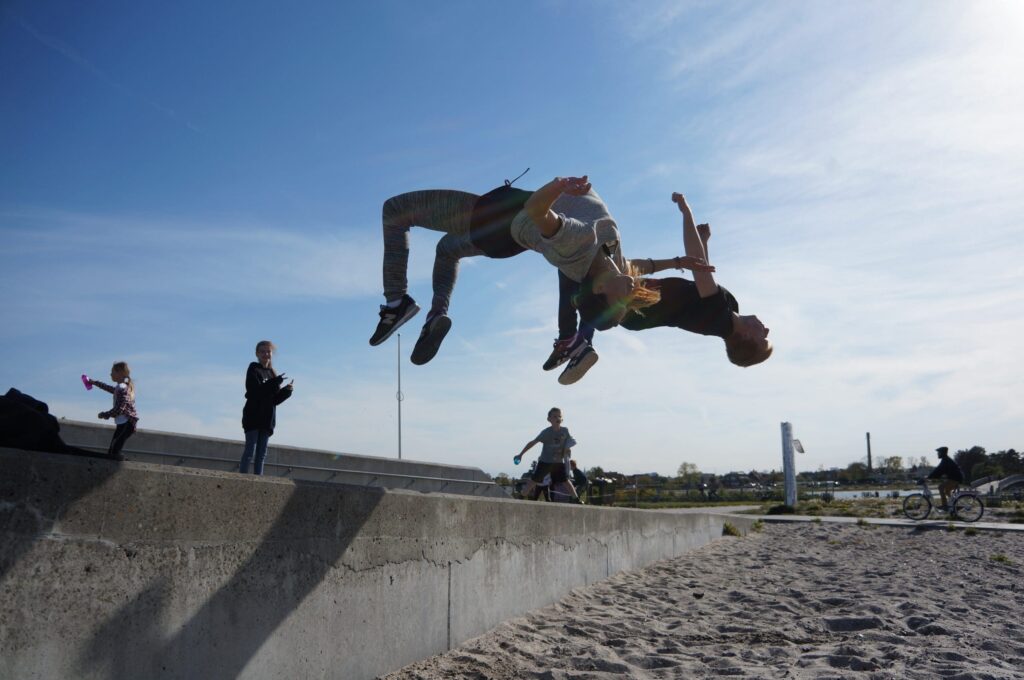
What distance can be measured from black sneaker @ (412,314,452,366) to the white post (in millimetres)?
19242

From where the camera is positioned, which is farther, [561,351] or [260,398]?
[260,398]

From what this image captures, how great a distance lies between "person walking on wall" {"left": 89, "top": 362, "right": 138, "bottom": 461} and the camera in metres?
6.88

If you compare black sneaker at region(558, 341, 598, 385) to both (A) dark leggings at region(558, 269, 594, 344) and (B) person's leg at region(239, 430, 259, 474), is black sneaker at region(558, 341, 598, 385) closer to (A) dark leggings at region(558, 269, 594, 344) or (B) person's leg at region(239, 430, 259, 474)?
(A) dark leggings at region(558, 269, 594, 344)

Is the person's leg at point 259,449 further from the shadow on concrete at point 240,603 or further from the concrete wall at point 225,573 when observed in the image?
the shadow on concrete at point 240,603

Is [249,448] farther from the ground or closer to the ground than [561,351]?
closer to the ground

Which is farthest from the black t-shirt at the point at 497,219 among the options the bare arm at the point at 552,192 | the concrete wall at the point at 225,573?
the concrete wall at the point at 225,573

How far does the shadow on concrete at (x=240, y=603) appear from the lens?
2.72 m

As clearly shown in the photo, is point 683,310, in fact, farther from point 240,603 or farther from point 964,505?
point 964,505

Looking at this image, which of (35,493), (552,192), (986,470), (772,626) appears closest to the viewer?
(35,493)

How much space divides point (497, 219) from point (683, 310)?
126 cm

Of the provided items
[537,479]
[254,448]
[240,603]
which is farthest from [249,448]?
[537,479]

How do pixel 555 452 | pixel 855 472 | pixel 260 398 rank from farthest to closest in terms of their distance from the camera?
1. pixel 855 472
2. pixel 555 452
3. pixel 260 398

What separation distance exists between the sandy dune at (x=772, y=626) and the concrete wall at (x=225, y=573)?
0.41m

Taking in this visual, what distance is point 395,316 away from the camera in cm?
438
